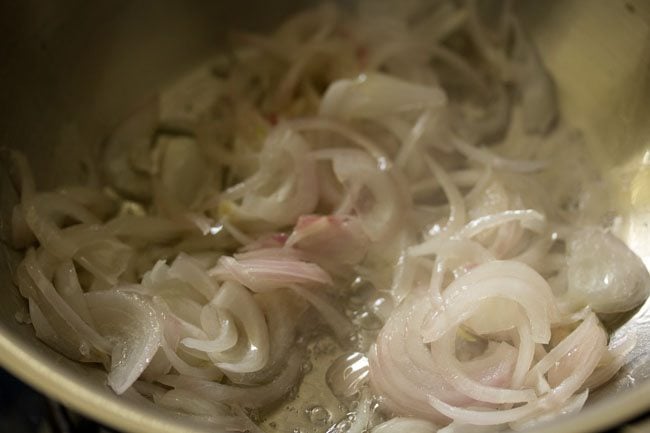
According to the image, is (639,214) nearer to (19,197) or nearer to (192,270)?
(192,270)

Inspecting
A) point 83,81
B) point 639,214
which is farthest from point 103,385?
point 639,214

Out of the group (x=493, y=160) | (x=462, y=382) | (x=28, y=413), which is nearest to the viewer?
(x=28, y=413)

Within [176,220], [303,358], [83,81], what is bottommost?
[303,358]

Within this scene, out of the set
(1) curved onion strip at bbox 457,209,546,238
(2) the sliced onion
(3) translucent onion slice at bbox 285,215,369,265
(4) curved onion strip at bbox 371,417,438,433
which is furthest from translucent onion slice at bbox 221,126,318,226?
(4) curved onion strip at bbox 371,417,438,433

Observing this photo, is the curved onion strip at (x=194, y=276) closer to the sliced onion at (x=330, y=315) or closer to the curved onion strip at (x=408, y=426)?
the sliced onion at (x=330, y=315)

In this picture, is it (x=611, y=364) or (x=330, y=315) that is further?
(x=330, y=315)

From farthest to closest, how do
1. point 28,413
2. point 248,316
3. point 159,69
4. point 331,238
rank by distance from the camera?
1. point 159,69
2. point 331,238
3. point 248,316
4. point 28,413

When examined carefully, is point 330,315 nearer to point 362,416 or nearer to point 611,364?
point 362,416

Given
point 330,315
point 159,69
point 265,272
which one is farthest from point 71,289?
point 159,69
